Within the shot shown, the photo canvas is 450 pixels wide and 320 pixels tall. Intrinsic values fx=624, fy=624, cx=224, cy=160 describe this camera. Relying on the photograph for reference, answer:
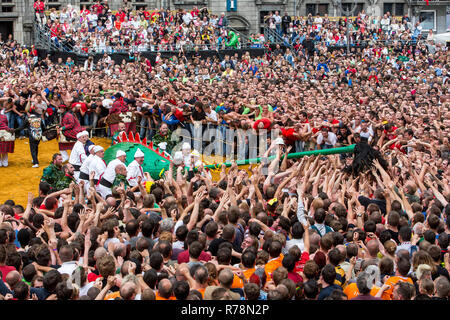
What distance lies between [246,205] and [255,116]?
360 inches

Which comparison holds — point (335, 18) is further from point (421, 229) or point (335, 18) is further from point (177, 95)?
point (421, 229)

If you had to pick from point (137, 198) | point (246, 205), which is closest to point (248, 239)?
point (246, 205)

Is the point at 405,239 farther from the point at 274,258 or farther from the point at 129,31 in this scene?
the point at 129,31

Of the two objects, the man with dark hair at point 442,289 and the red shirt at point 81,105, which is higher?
the red shirt at point 81,105

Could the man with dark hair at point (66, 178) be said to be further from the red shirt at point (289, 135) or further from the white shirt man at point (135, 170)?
the red shirt at point (289, 135)

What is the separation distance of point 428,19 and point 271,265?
158 ft

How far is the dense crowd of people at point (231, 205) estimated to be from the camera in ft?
22.3

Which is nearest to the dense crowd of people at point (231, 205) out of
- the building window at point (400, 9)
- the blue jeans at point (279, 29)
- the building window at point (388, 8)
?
the blue jeans at point (279, 29)

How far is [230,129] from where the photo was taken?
18297mm

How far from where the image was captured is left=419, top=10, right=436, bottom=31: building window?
5082 cm

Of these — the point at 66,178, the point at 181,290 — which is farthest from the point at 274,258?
the point at 66,178

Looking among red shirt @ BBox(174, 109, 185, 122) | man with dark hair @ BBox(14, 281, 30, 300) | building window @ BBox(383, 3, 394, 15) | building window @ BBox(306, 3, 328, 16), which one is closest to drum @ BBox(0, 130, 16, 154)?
red shirt @ BBox(174, 109, 185, 122)

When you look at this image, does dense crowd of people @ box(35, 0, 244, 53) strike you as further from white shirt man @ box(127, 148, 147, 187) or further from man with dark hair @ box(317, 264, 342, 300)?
man with dark hair @ box(317, 264, 342, 300)

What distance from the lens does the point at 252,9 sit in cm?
4556
